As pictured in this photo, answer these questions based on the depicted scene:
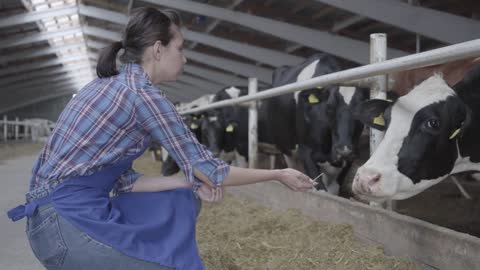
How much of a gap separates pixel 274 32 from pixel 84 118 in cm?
1047

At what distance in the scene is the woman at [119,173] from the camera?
1.60 m

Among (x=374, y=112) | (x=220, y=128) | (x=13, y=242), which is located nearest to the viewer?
(x=374, y=112)

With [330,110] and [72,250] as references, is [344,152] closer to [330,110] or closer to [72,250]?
[330,110]

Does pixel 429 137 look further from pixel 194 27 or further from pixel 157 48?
pixel 194 27

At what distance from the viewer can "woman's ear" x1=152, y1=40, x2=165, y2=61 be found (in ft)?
5.82

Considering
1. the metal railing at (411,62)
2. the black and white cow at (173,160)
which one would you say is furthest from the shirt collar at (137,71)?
the black and white cow at (173,160)

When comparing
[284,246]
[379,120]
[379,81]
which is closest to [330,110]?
[379,81]

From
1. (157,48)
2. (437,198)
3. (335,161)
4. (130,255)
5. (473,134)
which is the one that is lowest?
(437,198)

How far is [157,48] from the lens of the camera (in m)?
1.78

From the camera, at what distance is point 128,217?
1.75 meters

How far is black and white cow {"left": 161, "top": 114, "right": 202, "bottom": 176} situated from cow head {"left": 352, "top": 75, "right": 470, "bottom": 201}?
5.65 m

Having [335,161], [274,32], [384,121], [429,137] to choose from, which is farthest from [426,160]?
[274,32]

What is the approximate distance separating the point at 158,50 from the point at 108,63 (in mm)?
182

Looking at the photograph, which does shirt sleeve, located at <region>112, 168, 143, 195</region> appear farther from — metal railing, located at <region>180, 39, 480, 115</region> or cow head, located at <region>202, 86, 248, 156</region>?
cow head, located at <region>202, 86, 248, 156</region>
